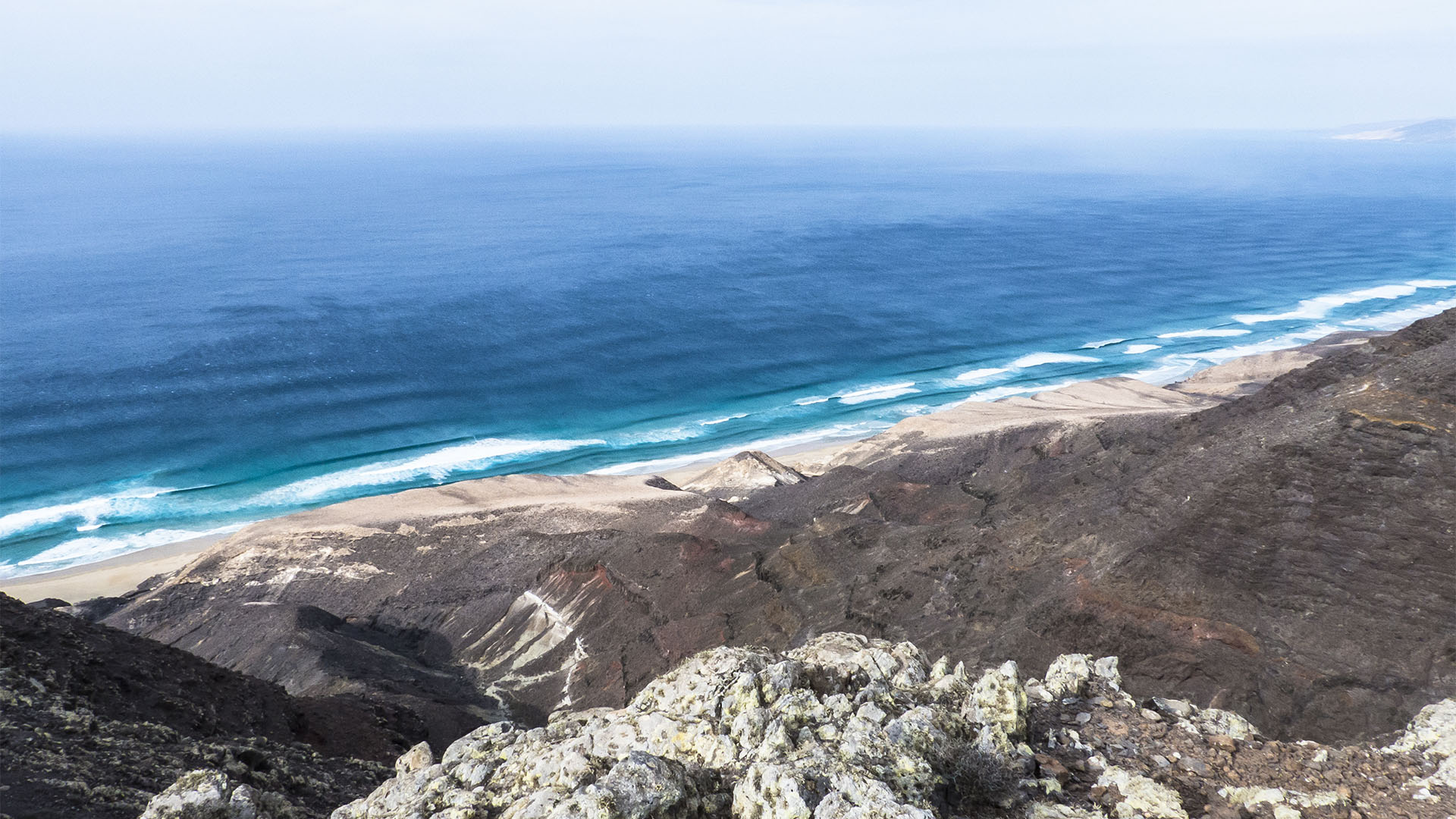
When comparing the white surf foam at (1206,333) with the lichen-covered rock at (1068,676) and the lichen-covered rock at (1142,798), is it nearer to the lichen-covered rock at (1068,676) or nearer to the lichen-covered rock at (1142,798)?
the lichen-covered rock at (1068,676)

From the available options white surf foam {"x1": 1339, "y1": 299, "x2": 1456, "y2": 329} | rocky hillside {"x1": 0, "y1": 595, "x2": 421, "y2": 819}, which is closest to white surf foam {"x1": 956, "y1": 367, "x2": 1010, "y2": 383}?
white surf foam {"x1": 1339, "y1": 299, "x2": 1456, "y2": 329}

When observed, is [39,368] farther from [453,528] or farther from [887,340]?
[887,340]

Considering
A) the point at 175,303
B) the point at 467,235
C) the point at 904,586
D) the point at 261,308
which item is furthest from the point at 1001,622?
the point at 467,235

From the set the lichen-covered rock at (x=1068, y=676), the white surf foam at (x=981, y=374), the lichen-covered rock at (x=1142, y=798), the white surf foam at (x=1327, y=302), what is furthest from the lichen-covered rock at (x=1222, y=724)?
the white surf foam at (x=1327, y=302)

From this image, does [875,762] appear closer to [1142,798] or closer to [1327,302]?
[1142,798]

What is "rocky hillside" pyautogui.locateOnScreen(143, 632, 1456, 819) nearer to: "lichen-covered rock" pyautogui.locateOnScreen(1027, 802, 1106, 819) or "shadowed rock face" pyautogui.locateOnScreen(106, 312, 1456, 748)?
"lichen-covered rock" pyautogui.locateOnScreen(1027, 802, 1106, 819)

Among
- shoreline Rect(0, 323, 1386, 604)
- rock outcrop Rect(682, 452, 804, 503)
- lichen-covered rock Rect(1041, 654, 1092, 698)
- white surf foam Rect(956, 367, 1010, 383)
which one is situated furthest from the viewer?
white surf foam Rect(956, 367, 1010, 383)
